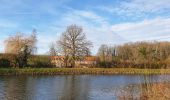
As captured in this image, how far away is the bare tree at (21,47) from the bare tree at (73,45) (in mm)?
7441

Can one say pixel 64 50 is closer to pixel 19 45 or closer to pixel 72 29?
pixel 72 29

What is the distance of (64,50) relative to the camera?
58625 millimetres

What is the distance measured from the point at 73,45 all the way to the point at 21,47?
11.9m

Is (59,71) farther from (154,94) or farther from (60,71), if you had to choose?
(154,94)

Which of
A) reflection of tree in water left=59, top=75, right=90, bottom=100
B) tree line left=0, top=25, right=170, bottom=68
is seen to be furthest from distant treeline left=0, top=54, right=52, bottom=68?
reflection of tree in water left=59, top=75, right=90, bottom=100

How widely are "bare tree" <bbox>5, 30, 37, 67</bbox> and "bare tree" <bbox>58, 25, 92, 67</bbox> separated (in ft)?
24.4

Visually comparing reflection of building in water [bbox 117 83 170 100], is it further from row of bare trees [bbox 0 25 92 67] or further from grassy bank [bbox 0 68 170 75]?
row of bare trees [bbox 0 25 92 67]

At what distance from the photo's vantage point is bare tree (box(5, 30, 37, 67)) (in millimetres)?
49344

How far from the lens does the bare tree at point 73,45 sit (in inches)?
2293

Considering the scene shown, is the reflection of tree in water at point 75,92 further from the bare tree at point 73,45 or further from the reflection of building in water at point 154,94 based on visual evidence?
the bare tree at point 73,45

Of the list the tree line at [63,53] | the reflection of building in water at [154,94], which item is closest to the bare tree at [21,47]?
the tree line at [63,53]

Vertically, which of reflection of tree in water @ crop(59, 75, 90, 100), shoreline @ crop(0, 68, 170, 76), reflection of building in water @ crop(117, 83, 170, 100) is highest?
shoreline @ crop(0, 68, 170, 76)

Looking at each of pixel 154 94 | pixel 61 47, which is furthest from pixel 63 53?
pixel 154 94

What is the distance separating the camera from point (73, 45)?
58.6 metres
